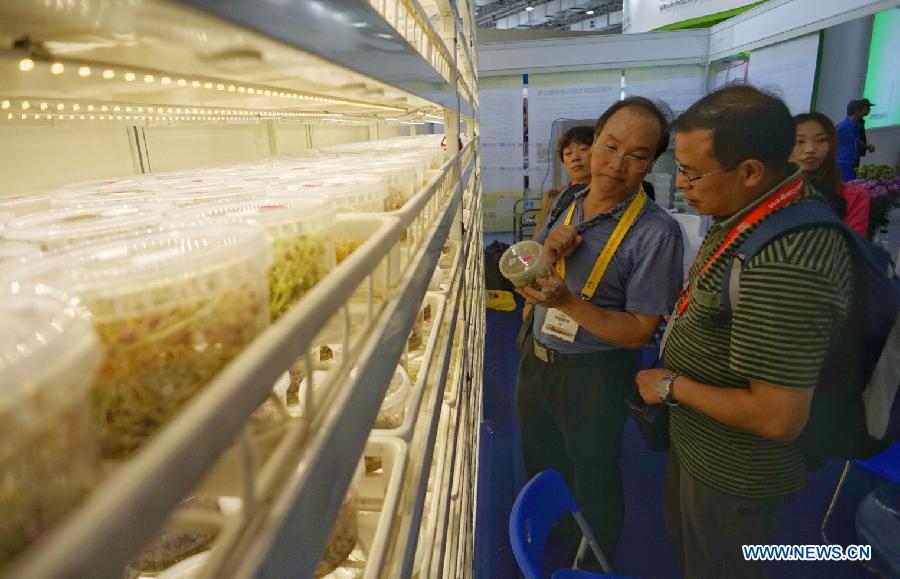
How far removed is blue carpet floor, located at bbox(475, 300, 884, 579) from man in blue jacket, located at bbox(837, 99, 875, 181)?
2744 mm

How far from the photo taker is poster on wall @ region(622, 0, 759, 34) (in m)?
6.45

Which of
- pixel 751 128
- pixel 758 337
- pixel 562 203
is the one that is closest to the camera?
pixel 758 337

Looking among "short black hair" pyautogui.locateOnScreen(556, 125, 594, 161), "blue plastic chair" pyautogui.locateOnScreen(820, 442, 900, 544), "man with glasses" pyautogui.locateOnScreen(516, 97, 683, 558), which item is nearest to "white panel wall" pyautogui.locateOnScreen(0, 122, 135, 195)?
"man with glasses" pyautogui.locateOnScreen(516, 97, 683, 558)

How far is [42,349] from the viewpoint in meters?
0.22

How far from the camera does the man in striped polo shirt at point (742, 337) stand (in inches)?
49.1

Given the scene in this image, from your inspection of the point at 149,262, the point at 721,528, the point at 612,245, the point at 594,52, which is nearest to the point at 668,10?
the point at 594,52

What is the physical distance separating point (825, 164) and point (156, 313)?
347cm

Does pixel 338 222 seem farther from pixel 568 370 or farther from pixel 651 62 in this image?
pixel 651 62

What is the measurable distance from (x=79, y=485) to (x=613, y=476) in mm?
2250

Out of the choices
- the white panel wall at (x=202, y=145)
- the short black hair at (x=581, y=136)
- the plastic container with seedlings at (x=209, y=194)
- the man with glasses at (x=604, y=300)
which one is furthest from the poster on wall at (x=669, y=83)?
the plastic container with seedlings at (x=209, y=194)

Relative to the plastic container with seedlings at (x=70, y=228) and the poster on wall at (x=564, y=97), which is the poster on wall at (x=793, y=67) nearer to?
the poster on wall at (x=564, y=97)

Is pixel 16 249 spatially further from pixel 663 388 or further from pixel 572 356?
pixel 572 356

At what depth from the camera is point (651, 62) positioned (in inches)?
255

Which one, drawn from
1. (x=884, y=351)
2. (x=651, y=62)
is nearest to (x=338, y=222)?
(x=884, y=351)
